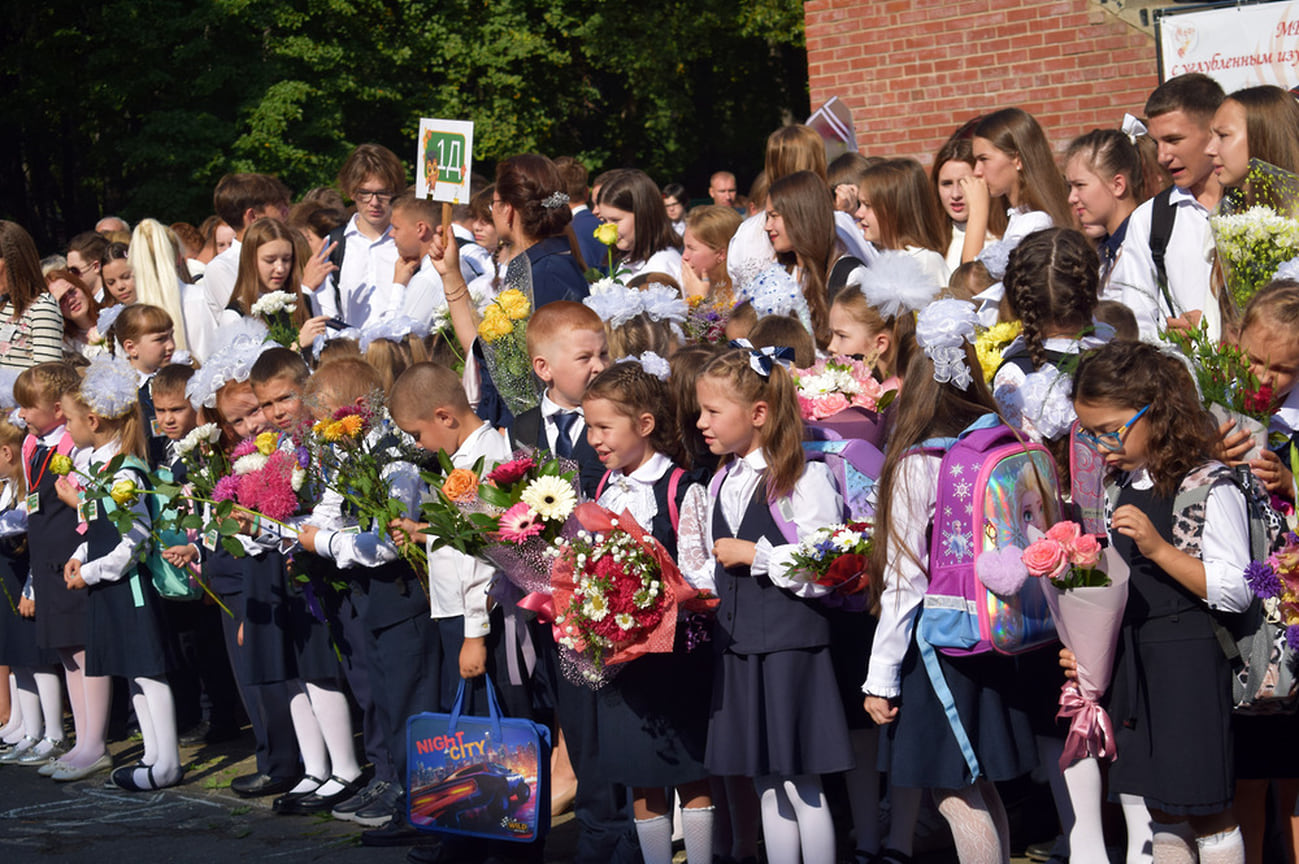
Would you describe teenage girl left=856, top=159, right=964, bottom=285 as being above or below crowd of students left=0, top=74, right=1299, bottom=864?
above

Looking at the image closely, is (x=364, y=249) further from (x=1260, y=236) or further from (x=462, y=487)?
(x=1260, y=236)

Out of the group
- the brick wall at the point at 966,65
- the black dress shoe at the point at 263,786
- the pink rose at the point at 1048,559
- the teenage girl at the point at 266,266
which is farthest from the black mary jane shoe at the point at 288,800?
the brick wall at the point at 966,65

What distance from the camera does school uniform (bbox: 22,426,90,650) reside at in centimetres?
772

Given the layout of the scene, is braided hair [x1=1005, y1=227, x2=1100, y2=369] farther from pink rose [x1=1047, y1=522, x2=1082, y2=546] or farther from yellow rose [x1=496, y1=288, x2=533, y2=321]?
yellow rose [x1=496, y1=288, x2=533, y2=321]

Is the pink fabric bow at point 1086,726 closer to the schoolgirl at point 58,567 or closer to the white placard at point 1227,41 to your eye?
the schoolgirl at point 58,567

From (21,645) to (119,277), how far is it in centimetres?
276

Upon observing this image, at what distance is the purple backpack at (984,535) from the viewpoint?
4422 mm

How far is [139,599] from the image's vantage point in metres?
7.30

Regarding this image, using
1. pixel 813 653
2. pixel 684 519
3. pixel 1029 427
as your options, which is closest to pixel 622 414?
pixel 684 519

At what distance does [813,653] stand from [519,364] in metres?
1.92

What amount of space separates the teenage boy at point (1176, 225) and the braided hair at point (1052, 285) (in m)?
0.82

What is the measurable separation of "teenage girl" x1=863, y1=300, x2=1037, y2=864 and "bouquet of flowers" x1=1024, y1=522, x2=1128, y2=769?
0.26 meters

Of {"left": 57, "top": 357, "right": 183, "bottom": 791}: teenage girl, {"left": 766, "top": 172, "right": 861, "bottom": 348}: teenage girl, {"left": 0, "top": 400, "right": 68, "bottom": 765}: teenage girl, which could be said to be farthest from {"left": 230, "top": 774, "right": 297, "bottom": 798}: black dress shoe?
{"left": 766, "top": 172, "right": 861, "bottom": 348}: teenage girl

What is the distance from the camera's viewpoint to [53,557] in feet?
25.6
